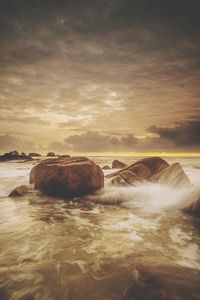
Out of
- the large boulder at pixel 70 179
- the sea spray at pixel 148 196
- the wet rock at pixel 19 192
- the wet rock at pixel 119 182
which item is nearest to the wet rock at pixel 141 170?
the wet rock at pixel 119 182

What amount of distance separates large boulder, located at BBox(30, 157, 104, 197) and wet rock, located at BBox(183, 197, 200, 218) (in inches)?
133

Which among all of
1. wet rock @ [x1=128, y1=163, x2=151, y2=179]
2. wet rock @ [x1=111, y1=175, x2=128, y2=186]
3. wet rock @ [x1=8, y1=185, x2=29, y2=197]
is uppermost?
wet rock @ [x1=128, y1=163, x2=151, y2=179]

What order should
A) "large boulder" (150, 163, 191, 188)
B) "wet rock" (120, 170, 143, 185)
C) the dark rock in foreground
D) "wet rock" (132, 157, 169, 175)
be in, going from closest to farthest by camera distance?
"large boulder" (150, 163, 191, 188) < "wet rock" (120, 170, 143, 185) < the dark rock in foreground < "wet rock" (132, 157, 169, 175)

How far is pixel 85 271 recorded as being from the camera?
274 cm

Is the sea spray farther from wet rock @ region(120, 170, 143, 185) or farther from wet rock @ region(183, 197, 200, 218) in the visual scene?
wet rock @ region(120, 170, 143, 185)

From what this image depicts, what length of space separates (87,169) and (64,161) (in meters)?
1.31

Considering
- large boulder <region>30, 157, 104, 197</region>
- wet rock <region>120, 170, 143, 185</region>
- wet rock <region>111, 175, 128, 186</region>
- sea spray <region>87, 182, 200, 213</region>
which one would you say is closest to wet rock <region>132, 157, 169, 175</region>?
wet rock <region>120, 170, 143, 185</region>

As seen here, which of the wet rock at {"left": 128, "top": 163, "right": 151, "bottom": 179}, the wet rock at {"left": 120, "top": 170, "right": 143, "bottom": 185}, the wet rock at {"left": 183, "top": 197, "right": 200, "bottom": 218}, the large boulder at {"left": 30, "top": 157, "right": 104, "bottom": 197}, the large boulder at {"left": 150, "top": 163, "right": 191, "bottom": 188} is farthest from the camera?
the wet rock at {"left": 128, "top": 163, "right": 151, "bottom": 179}

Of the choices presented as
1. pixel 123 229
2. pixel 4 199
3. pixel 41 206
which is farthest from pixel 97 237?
pixel 4 199

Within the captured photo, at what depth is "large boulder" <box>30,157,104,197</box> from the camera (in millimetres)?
7582

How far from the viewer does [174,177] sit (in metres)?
8.62

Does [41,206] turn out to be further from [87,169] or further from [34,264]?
[34,264]

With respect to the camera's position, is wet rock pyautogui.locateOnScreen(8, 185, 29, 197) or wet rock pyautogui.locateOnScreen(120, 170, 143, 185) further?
wet rock pyautogui.locateOnScreen(120, 170, 143, 185)

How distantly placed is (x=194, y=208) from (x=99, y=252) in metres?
3.25
